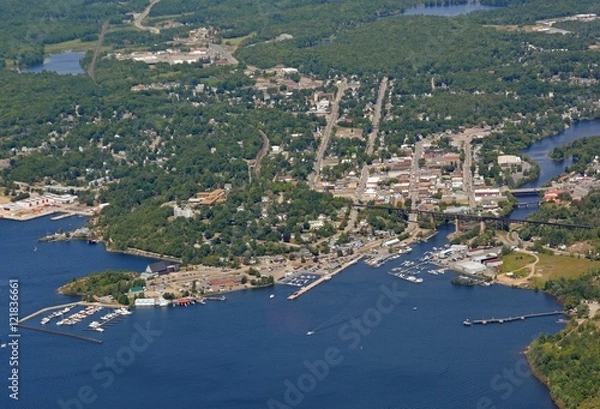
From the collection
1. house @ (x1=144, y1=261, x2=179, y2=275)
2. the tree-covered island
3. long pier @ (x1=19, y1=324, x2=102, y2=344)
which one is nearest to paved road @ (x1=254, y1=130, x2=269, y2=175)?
the tree-covered island

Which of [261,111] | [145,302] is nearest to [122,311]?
[145,302]

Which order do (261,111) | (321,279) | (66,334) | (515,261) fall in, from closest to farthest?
(66,334)
(321,279)
(515,261)
(261,111)

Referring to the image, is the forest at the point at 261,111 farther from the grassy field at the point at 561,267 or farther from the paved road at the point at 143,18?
the grassy field at the point at 561,267

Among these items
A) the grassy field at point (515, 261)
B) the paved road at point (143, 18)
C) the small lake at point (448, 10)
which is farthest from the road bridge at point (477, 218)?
the paved road at point (143, 18)

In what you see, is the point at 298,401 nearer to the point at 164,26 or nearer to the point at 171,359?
the point at 171,359

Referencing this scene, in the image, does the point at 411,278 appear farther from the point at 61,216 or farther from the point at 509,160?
the point at 61,216

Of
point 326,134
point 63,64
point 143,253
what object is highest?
point 143,253

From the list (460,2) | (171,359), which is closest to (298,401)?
(171,359)
